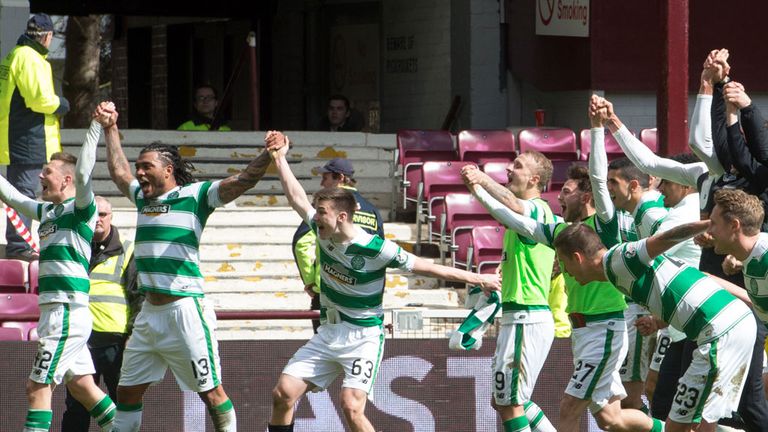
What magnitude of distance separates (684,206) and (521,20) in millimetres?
8367

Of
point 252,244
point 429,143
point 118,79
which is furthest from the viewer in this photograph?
point 118,79

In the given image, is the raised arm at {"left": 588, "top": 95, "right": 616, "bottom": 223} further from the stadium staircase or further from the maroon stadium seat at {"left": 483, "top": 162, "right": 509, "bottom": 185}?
the maroon stadium seat at {"left": 483, "top": 162, "right": 509, "bottom": 185}

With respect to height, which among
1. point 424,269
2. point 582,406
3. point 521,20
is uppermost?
point 521,20

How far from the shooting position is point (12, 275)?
37.8 feet

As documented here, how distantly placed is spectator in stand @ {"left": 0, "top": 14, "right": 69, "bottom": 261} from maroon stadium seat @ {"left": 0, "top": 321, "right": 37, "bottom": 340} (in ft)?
5.98

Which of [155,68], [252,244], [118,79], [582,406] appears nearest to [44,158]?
[252,244]

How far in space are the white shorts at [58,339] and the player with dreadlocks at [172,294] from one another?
0.55 meters

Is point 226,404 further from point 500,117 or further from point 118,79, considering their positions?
point 118,79

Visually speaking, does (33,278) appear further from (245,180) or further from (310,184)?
(310,184)

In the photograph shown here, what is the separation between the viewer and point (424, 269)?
8.65m

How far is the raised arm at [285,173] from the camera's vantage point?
8.56 meters

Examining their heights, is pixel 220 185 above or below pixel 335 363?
above

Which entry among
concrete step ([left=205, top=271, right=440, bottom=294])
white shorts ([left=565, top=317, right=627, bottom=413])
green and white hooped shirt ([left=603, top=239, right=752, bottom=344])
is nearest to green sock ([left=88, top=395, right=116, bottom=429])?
white shorts ([left=565, top=317, right=627, bottom=413])

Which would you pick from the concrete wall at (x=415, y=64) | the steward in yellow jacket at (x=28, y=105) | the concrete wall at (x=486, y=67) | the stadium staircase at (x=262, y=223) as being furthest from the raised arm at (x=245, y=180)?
the concrete wall at (x=415, y=64)
